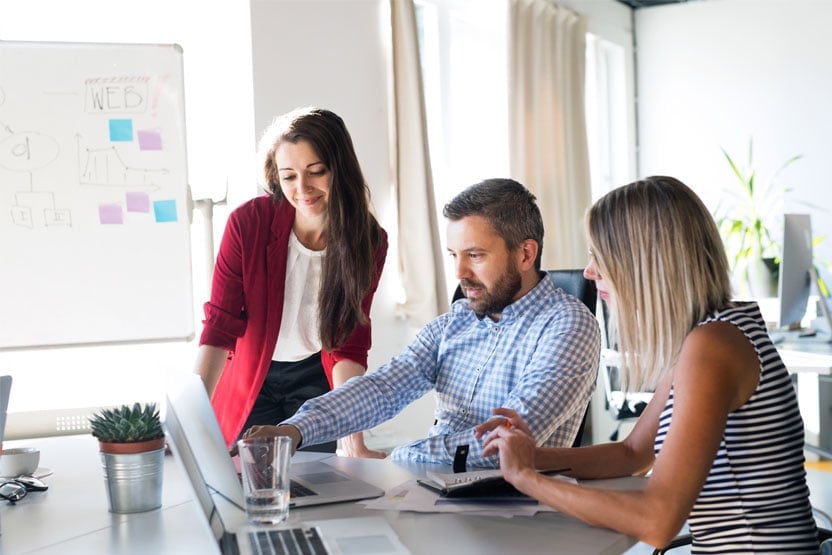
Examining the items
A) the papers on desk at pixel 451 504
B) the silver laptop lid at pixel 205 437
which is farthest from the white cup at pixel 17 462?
the papers on desk at pixel 451 504

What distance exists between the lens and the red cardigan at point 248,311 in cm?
252

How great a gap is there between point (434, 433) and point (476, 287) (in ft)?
1.11

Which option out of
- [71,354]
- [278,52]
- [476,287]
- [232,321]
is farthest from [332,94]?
[476,287]

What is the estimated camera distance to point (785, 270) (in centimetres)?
372

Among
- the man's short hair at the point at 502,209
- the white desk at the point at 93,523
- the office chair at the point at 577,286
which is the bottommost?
the white desk at the point at 93,523

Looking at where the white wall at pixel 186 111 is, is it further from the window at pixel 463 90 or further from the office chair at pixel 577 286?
the office chair at pixel 577 286

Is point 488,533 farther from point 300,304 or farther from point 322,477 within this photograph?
point 300,304

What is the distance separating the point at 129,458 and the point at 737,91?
6195mm

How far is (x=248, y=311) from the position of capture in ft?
8.42

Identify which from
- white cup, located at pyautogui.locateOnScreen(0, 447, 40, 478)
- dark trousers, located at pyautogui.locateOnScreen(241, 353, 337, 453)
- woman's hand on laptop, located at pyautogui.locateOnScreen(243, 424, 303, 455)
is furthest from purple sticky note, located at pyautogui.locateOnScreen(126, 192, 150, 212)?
woman's hand on laptop, located at pyautogui.locateOnScreen(243, 424, 303, 455)

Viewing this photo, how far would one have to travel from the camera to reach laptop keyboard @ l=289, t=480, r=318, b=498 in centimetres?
168

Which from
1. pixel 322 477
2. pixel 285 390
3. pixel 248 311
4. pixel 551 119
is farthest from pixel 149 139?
pixel 551 119

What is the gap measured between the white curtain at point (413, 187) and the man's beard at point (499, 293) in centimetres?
238

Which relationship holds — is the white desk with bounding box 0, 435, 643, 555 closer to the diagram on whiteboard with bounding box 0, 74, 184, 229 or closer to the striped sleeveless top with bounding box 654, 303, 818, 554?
the striped sleeveless top with bounding box 654, 303, 818, 554
